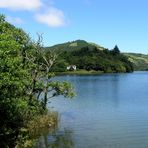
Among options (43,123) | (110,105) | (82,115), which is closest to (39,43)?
(43,123)

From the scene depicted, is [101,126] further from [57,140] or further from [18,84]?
[18,84]

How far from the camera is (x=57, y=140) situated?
4488 centimetres

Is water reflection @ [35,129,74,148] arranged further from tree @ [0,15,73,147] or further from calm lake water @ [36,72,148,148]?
tree @ [0,15,73,147]

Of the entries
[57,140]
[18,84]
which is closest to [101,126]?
[57,140]

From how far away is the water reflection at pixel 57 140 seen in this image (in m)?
42.1

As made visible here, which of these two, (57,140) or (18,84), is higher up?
(18,84)

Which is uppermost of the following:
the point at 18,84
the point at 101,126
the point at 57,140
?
the point at 18,84

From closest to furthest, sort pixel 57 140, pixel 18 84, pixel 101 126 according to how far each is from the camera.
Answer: pixel 18 84 < pixel 57 140 < pixel 101 126

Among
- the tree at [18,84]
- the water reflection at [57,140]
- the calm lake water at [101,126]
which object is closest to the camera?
the tree at [18,84]

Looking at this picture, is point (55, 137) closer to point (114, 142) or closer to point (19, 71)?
point (114, 142)

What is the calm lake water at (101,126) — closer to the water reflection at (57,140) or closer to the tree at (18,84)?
the water reflection at (57,140)

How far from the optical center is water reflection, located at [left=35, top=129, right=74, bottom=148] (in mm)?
42125

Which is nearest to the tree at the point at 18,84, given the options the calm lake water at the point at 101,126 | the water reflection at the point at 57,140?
the water reflection at the point at 57,140

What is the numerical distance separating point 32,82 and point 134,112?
24777 mm
